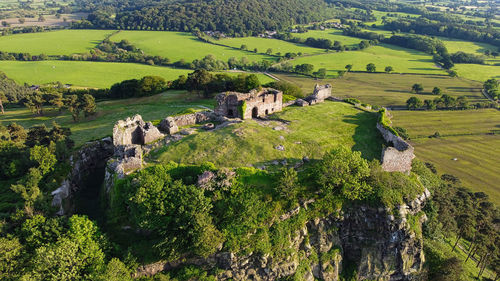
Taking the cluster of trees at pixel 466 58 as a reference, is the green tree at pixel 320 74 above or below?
below

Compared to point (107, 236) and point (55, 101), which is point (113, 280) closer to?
point (107, 236)

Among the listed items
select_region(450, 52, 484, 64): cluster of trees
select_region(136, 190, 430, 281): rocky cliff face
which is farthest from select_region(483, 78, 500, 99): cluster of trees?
select_region(136, 190, 430, 281): rocky cliff face

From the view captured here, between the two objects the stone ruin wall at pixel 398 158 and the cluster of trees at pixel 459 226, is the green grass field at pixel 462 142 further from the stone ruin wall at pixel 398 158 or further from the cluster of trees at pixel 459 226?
the stone ruin wall at pixel 398 158

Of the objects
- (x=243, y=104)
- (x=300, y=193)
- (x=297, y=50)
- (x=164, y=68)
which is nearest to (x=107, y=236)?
(x=300, y=193)

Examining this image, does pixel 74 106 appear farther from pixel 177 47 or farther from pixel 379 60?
pixel 379 60

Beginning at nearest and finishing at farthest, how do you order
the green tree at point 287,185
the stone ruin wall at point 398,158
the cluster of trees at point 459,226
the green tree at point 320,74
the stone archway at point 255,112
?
1. the green tree at point 287,185
2. the cluster of trees at point 459,226
3. the stone ruin wall at point 398,158
4. the stone archway at point 255,112
5. the green tree at point 320,74

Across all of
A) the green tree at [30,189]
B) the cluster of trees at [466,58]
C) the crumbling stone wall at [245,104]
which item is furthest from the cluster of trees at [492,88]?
the green tree at [30,189]

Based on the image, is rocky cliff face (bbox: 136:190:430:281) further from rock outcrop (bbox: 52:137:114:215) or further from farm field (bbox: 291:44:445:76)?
farm field (bbox: 291:44:445:76)
